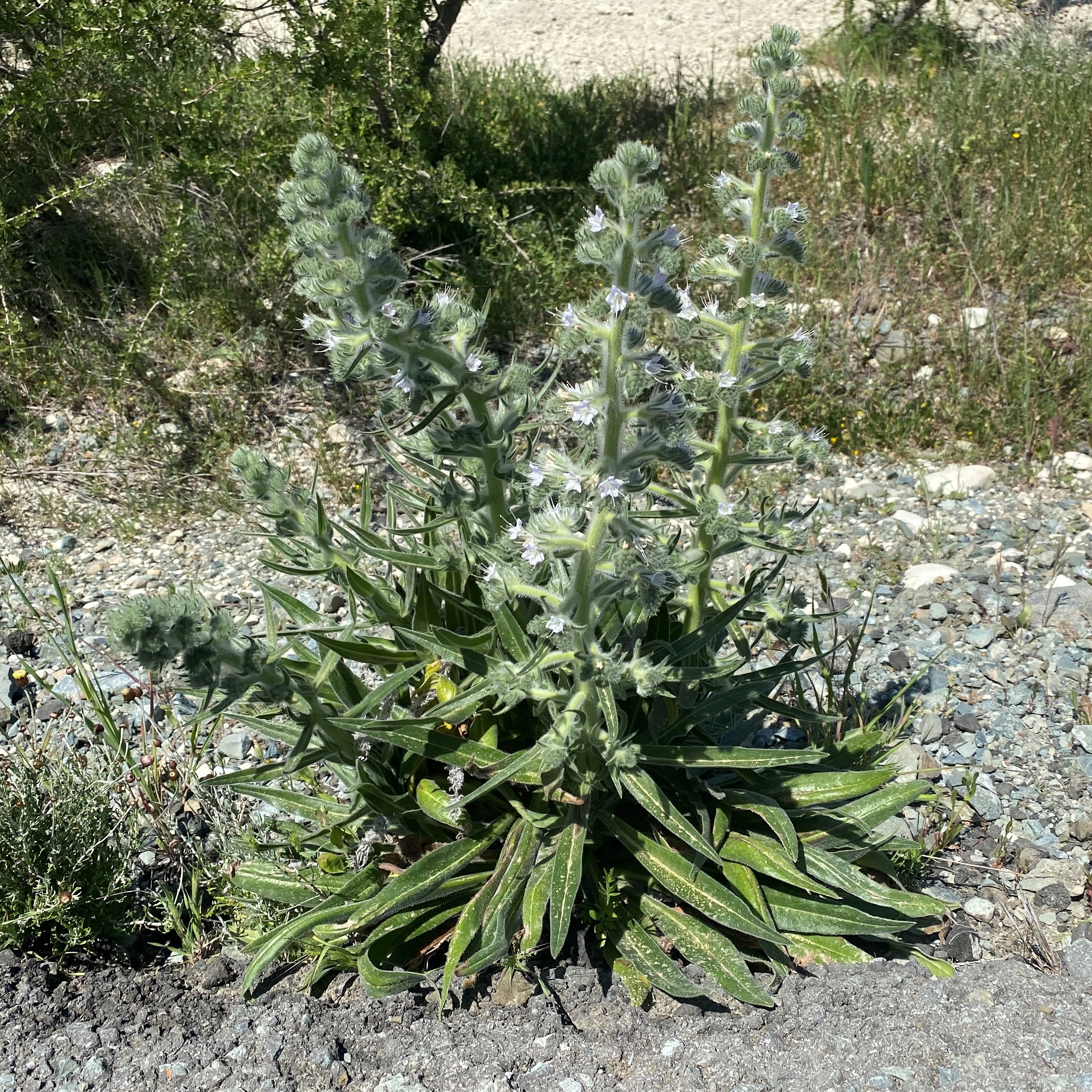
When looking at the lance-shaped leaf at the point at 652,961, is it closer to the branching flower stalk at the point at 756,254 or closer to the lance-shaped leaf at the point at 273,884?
the lance-shaped leaf at the point at 273,884

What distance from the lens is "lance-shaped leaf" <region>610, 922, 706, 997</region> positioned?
2646 mm

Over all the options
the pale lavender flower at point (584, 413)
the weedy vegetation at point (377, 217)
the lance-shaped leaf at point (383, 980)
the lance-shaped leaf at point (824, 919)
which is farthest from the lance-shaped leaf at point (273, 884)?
the weedy vegetation at point (377, 217)

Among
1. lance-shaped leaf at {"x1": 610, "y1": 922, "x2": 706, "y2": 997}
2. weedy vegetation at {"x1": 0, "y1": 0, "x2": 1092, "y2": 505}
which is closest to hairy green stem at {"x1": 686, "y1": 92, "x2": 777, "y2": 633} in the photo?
lance-shaped leaf at {"x1": 610, "y1": 922, "x2": 706, "y2": 997}

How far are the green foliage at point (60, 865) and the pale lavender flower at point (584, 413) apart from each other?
1.87 meters

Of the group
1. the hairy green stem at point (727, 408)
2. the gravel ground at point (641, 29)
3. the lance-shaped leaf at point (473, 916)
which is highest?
the gravel ground at point (641, 29)

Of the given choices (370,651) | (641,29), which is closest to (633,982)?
(370,651)

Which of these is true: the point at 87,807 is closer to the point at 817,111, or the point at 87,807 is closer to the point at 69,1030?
the point at 69,1030

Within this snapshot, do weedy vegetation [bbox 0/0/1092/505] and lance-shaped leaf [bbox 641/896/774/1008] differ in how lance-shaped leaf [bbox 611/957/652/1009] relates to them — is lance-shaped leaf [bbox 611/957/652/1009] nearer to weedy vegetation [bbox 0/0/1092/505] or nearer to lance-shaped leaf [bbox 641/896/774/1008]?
lance-shaped leaf [bbox 641/896/774/1008]

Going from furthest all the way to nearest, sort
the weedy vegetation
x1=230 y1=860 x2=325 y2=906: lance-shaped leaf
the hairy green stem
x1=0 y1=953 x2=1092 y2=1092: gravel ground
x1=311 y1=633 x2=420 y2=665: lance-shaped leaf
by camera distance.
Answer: the weedy vegetation < x1=230 y1=860 x2=325 y2=906: lance-shaped leaf < x1=311 y1=633 x2=420 y2=665: lance-shaped leaf < the hairy green stem < x1=0 y1=953 x2=1092 y2=1092: gravel ground

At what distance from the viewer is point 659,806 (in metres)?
2.59

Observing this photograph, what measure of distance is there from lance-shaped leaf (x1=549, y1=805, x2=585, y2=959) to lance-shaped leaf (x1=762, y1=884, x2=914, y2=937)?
538 mm

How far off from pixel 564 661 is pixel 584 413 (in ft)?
2.07

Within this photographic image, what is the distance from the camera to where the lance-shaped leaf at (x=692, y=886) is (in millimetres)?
2662

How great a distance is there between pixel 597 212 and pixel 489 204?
12.0ft
